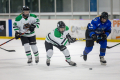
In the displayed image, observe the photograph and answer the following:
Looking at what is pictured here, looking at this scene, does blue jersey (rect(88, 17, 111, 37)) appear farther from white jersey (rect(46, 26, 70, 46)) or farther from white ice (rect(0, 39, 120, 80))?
white ice (rect(0, 39, 120, 80))

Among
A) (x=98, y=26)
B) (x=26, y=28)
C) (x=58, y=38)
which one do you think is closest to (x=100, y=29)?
(x=98, y=26)

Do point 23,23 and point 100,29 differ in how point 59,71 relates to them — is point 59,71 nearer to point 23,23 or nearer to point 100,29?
point 100,29

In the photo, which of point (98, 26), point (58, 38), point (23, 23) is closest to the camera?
point (58, 38)

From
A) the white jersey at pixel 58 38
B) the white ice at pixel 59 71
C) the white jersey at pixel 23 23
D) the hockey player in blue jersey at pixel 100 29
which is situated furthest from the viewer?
the white jersey at pixel 23 23

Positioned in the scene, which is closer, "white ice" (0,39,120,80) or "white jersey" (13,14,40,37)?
"white ice" (0,39,120,80)

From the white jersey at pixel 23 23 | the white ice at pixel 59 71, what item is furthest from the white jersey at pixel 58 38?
the white jersey at pixel 23 23

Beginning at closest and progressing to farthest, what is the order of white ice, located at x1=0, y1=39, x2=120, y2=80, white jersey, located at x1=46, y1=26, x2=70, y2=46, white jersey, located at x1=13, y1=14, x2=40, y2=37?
white ice, located at x1=0, y1=39, x2=120, y2=80 → white jersey, located at x1=46, y1=26, x2=70, y2=46 → white jersey, located at x1=13, y1=14, x2=40, y2=37

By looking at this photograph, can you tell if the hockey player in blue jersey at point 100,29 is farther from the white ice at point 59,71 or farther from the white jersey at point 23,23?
the white jersey at point 23,23

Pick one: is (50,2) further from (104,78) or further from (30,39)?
(104,78)

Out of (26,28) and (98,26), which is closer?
(98,26)

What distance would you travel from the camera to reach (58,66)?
170 inches

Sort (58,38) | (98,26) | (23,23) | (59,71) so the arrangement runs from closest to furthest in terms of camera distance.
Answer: (59,71)
(58,38)
(98,26)
(23,23)

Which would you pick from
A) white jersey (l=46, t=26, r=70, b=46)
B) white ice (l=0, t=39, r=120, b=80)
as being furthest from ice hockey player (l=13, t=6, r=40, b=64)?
white jersey (l=46, t=26, r=70, b=46)

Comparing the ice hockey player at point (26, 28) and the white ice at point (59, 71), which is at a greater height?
the ice hockey player at point (26, 28)
